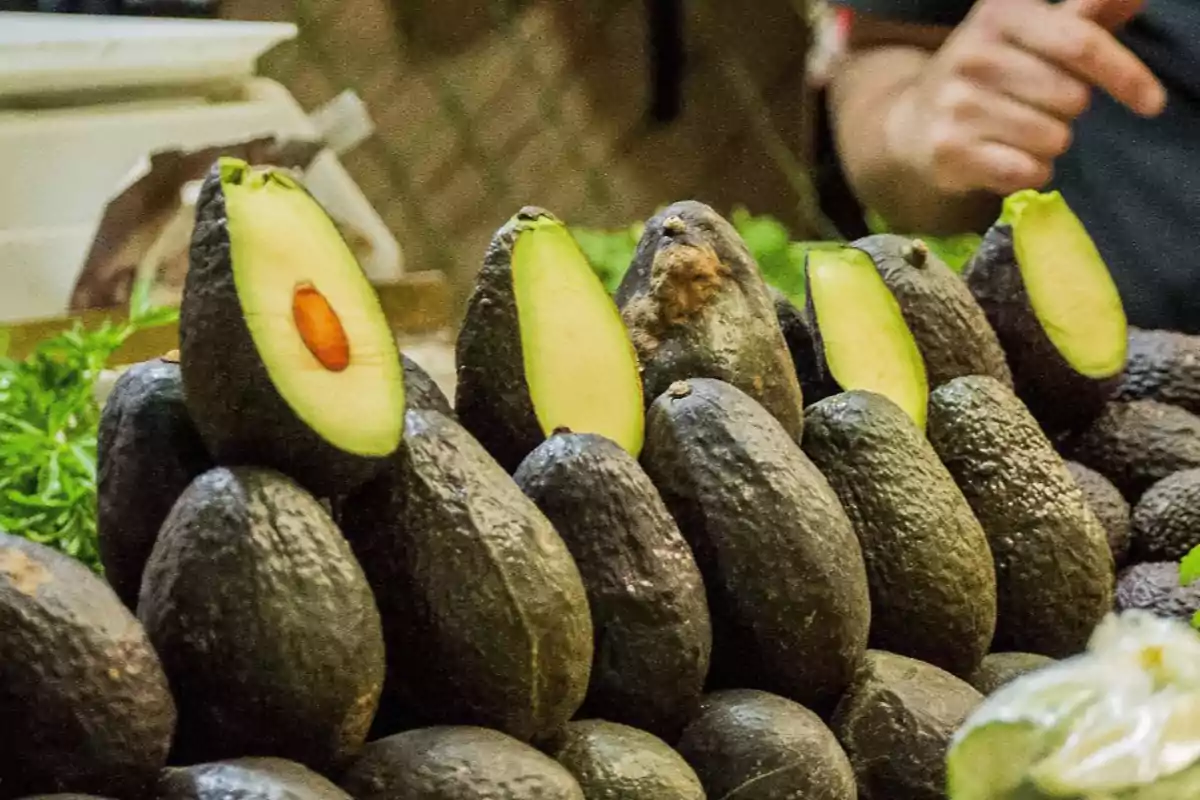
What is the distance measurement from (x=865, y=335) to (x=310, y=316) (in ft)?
0.87

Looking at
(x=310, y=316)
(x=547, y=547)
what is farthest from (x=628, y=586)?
(x=310, y=316)

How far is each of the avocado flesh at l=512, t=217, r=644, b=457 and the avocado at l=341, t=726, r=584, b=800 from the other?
13 centimetres

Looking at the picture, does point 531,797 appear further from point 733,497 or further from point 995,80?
point 995,80

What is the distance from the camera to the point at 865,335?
58 cm

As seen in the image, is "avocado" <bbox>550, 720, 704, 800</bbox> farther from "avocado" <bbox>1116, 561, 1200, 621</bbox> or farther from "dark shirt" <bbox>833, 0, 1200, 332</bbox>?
"dark shirt" <bbox>833, 0, 1200, 332</bbox>

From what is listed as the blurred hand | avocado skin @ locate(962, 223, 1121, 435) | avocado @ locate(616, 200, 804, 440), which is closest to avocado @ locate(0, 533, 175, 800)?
avocado @ locate(616, 200, 804, 440)

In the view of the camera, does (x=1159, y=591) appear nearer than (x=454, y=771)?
No

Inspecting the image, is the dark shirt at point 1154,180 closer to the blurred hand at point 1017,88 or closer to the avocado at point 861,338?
the blurred hand at point 1017,88

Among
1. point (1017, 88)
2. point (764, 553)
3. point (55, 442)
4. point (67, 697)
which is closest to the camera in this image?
point (67, 697)

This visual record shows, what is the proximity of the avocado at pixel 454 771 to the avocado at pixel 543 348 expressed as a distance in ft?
0.42

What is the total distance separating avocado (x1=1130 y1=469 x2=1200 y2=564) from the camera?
2.02 ft

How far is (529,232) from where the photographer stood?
492mm

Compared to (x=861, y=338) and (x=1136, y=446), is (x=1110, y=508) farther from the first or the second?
(x=861, y=338)

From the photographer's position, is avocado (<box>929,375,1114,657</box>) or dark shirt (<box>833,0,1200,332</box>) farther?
dark shirt (<box>833,0,1200,332</box>)
